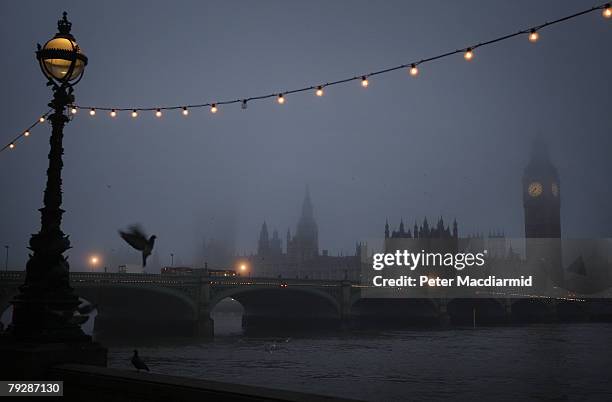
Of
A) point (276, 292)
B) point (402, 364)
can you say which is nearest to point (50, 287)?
point (402, 364)

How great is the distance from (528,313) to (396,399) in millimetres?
104531

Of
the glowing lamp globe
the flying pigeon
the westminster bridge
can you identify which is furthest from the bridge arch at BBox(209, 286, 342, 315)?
the glowing lamp globe

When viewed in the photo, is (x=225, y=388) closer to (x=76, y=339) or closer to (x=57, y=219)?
(x=76, y=339)

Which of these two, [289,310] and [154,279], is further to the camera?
[289,310]

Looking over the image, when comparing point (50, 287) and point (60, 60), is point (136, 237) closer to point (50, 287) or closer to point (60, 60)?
point (50, 287)

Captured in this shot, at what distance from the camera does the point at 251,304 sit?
90.1 metres

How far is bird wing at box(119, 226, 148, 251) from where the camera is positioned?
11.2m

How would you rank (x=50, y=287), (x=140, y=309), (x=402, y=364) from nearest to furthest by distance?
1. (x=50, y=287)
2. (x=402, y=364)
3. (x=140, y=309)

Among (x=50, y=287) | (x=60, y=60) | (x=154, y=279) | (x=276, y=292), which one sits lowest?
(x=276, y=292)

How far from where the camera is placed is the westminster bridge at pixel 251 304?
57.8m

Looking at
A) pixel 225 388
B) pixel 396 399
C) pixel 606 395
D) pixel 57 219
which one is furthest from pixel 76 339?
pixel 606 395

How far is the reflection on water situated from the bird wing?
18.4 m

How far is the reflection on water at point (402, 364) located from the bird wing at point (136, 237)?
1843 centimetres

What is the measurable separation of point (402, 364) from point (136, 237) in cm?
3324
